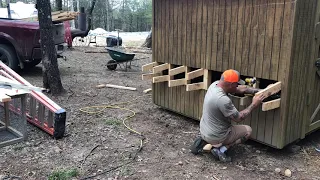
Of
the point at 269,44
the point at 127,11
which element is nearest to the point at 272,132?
the point at 269,44

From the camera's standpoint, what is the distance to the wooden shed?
3721 mm

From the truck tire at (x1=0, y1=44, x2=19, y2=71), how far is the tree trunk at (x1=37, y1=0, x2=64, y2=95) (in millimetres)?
2151

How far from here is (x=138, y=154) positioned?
4066 mm

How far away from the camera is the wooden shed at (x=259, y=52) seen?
146 inches

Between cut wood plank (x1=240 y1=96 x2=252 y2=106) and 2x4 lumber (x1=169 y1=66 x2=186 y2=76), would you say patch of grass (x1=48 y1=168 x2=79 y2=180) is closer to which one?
cut wood plank (x1=240 y1=96 x2=252 y2=106)

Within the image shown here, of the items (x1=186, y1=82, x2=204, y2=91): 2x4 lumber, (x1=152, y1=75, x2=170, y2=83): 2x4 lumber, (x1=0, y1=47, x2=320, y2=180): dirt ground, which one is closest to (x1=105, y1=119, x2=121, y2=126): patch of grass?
(x1=0, y1=47, x2=320, y2=180): dirt ground

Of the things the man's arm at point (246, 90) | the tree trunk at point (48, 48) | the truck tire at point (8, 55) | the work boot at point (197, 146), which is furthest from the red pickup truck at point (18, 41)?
the man's arm at point (246, 90)

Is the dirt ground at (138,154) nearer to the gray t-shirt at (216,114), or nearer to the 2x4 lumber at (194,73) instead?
the gray t-shirt at (216,114)

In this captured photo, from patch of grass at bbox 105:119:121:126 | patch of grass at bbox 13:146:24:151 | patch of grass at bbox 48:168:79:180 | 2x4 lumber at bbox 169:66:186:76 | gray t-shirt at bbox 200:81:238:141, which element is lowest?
patch of grass at bbox 48:168:79:180

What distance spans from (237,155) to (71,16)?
6.86 metres

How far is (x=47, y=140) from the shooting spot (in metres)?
4.38

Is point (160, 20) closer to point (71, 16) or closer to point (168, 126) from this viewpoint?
point (168, 126)

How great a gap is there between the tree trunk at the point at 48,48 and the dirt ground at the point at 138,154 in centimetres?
91

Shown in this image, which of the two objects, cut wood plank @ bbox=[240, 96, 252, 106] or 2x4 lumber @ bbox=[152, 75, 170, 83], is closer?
cut wood plank @ bbox=[240, 96, 252, 106]
